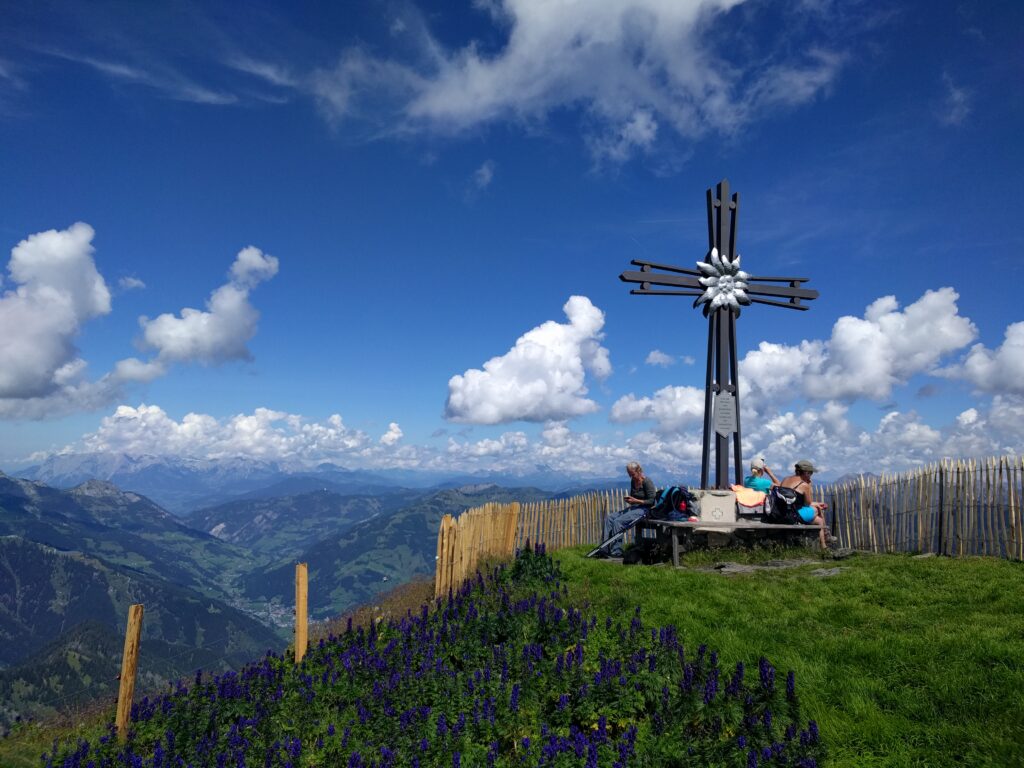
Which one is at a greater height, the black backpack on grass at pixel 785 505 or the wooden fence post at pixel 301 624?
the black backpack on grass at pixel 785 505

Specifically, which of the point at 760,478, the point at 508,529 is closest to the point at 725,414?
the point at 760,478

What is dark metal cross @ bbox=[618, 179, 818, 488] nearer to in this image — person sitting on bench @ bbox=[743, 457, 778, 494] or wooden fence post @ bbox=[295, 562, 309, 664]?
person sitting on bench @ bbox=[743, 457, 778, 494]

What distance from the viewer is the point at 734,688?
6184 mm

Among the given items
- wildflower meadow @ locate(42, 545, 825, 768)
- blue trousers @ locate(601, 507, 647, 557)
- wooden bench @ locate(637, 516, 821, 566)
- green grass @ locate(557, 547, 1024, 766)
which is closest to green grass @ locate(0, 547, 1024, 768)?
green grass @ locate(557, 547, 1024, 766)

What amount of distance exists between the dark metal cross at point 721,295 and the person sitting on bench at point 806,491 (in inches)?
82.3

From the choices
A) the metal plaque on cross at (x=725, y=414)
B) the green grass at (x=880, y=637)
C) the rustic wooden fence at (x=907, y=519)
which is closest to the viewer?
the green grass at (x=880, y=637)

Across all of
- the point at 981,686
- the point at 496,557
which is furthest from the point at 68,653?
the point at 981,686

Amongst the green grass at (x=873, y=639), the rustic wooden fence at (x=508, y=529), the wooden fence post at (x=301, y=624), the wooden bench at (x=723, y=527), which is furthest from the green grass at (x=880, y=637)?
the wooden fence post at (x=301, y=624)

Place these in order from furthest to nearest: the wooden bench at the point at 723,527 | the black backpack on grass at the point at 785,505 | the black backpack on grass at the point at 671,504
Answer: the black backpack on grass at the point at 785,505, the black backpack on grass at the point at 671,504, the wooden bench at the point at 723,527

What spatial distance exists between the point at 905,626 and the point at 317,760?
7.49 meters

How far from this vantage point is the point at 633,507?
1625 centimetres

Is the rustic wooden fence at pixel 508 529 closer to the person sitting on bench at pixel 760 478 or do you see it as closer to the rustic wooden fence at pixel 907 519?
the rustic wooden fence at pixel 907 519

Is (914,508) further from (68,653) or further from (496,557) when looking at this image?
(68,653)

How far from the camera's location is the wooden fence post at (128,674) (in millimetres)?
8539
